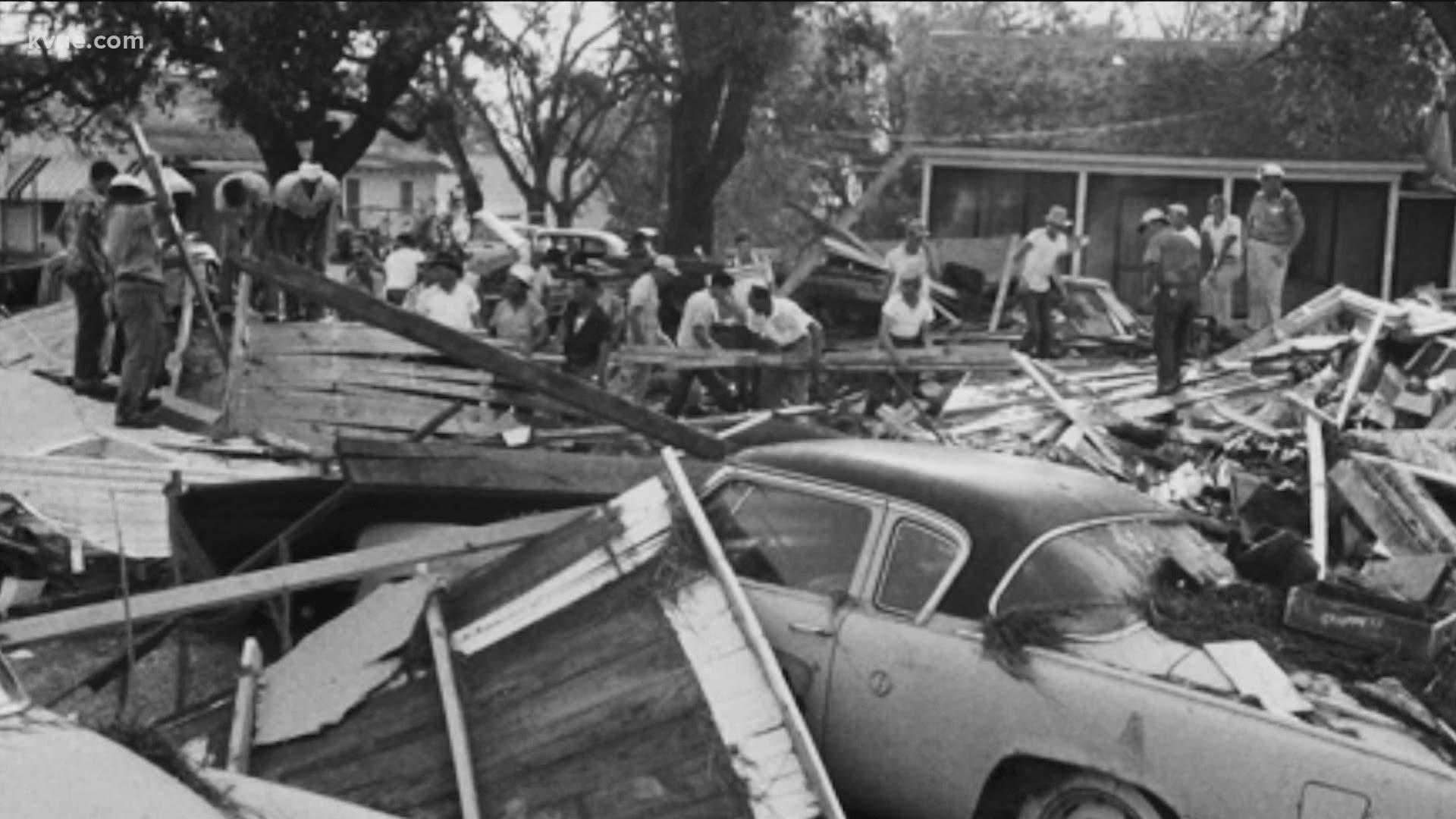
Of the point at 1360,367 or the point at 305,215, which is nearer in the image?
the point at 1360,367

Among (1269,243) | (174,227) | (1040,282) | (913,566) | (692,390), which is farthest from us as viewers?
(1269,243)

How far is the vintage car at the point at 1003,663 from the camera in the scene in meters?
6.29

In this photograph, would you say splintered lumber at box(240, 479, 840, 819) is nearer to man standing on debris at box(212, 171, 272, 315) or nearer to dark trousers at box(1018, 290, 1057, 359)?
man standing on debris at box(212, 171, 272, 315)

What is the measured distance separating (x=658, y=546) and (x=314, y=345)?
6.28 m

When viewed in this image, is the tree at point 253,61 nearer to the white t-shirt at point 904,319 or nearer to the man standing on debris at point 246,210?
the man standing on debris at point 246,210

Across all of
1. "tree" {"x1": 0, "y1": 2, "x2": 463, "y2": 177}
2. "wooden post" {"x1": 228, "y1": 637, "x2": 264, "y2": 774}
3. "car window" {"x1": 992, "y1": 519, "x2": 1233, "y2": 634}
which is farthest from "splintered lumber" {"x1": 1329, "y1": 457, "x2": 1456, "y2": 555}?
"tree" {"x1": 0, "y1": 2, "x2": 463, "y2": 177}

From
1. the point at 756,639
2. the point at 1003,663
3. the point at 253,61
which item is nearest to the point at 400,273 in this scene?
the point at 253,61

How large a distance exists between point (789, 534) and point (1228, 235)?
13.7 m

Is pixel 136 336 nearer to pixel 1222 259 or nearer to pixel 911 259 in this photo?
pixel 911 259

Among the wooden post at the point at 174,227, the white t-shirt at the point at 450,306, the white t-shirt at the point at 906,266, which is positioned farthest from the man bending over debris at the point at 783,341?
the wooden post at the point at 174,227

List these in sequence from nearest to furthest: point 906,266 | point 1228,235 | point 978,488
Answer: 1. point 978,488
2. point 906,266
3. point 1228,235

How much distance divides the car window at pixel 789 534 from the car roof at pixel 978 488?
0.38 ft

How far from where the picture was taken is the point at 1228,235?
20.2m

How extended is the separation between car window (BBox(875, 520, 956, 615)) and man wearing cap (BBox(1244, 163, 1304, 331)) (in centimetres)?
1245
